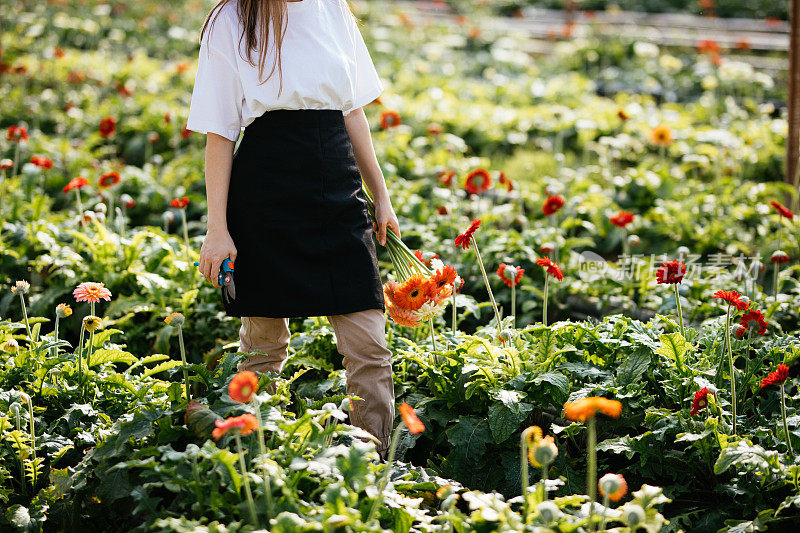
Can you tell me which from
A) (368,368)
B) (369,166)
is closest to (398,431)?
(368,368)

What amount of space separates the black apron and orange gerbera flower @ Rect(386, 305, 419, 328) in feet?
0.61

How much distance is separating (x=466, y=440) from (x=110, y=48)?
8.18 metres

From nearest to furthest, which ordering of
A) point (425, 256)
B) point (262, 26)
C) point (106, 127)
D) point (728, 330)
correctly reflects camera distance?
point (262, 26) < point (728, 330) < point (425, 256) < point (106, 127)

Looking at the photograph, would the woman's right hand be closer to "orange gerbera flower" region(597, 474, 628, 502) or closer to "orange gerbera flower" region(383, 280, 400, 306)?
"orange gerbera flower" region(383, 280, 400, 306)

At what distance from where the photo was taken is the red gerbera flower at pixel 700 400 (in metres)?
2.28

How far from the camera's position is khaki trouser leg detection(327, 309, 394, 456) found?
246 cm

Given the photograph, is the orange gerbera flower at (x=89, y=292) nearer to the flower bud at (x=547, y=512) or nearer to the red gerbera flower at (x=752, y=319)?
the flower bud at (x=547, y=512)

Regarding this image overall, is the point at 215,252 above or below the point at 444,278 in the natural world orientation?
above

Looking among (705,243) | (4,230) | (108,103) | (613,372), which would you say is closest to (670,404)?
(613,372)

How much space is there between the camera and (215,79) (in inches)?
90.4

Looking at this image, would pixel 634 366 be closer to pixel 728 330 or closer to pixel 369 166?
pixel 728 330

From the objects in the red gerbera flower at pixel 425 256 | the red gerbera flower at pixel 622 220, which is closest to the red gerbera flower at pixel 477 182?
the red gerbera flower at pixel 425 256

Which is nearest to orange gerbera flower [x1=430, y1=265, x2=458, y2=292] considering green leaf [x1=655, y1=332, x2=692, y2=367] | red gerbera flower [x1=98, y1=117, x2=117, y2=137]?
green leaf [x1=655, y1=332, x2=692, y2=367]

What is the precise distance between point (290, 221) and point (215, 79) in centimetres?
44
